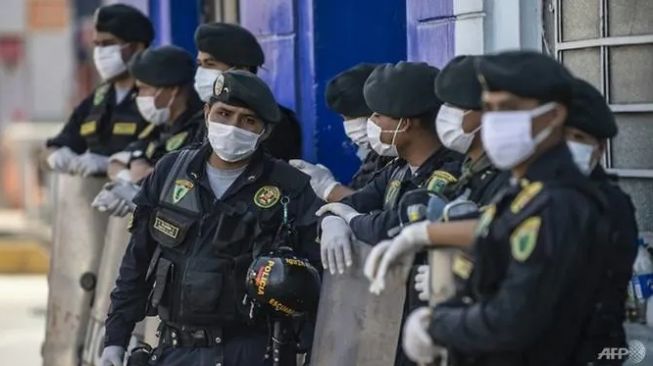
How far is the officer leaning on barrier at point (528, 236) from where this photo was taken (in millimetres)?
4125

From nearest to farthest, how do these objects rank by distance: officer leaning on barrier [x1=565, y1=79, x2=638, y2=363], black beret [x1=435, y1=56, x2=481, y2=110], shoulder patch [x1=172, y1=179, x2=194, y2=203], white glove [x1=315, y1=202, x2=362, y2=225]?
officer leaning on barrier [x1=565, y1=79, x2=638, y2=363] < black beret [x1=435, y1=56, x2=481, y2=110] < white glove [x1=315, y1=202, x2=362, y2=225] < shoulder patch [x1=172, y1=179, x2=194, y2=203]

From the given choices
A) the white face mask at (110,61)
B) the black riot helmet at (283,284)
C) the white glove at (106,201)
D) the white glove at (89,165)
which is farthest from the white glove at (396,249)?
the white face mask at (110,61)

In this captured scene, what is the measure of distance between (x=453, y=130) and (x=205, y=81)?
7.37 ft

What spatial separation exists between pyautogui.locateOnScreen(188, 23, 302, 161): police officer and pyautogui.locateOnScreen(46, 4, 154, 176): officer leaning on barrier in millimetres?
1062

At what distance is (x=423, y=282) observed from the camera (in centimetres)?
480

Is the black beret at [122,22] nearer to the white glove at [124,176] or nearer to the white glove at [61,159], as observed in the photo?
the white glove at [61,159]

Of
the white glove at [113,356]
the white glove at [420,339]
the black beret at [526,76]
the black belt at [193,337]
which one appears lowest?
the white glove at [113,356]

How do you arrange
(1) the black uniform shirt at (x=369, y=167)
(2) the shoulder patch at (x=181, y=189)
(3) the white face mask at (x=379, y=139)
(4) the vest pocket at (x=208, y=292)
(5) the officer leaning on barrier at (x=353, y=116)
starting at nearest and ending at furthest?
(3) the white face mask at (x=379, y=139), (4) the vest pocket at (x=208, y=292), (2) the shoulder patch at (x=181, y=189), (1) the black uniform shirt at (x=369, y=167), (5) the officer leaning on barrier at (x=353, y=116)

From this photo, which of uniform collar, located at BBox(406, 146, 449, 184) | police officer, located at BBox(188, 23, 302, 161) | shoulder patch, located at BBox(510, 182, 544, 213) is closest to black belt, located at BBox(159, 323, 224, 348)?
uniform collar, located at BBox(406, 146, 449, 184)

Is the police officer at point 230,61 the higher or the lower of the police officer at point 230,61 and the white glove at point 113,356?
the higher

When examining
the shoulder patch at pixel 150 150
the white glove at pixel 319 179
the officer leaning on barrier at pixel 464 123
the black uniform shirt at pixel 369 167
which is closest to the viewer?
the officer leaning on barrier at pixel 464 123

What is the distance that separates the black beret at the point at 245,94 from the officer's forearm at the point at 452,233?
161cm

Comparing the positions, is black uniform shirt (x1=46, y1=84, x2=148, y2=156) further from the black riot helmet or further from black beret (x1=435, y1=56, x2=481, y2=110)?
black beret (x1=435, y1=56, x2=481, y2=110)

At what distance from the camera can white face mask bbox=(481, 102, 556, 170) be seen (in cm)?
418
